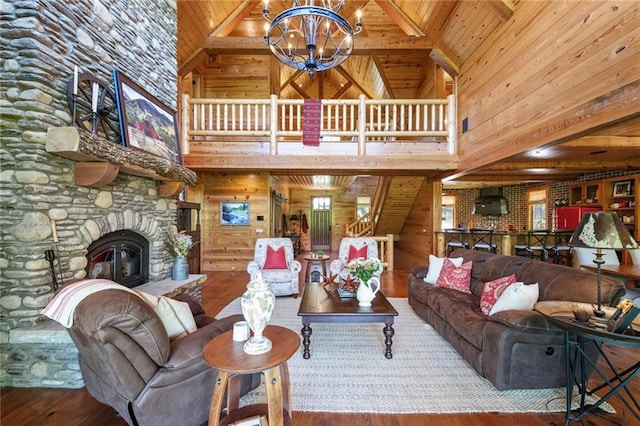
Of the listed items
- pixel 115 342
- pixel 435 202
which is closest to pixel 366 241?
pixel 435 202

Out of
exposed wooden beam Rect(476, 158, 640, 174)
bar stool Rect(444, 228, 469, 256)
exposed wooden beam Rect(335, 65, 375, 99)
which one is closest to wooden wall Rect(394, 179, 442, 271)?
bar stool Rect(444, 228, 469, 256)

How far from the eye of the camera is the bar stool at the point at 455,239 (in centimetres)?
662

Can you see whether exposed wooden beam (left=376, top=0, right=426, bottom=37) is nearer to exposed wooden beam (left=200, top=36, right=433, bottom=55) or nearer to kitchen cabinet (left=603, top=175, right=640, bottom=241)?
exposed wooden beam (left=200, top=36, right=433, bottom=55)

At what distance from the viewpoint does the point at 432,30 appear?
5.38 meters

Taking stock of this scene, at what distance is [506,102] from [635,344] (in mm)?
3459

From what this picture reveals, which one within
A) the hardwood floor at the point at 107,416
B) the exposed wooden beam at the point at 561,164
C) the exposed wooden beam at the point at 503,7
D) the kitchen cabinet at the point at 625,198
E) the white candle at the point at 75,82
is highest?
the exposed wooden beam at the point at 503,7

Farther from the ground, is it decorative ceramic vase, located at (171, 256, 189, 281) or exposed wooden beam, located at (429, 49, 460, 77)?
exposed wooden beam, located at (429, 49, 460, 77)

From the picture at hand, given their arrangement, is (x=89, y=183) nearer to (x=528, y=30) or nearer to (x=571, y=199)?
(x=528, y=30)

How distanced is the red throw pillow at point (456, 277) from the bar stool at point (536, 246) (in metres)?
3.27

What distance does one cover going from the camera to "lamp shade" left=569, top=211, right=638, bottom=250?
1.75 meters

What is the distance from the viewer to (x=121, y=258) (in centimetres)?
322

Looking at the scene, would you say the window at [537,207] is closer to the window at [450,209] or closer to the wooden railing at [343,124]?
the window at [450,209]

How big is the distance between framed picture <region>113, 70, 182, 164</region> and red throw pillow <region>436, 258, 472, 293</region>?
3.85 meters

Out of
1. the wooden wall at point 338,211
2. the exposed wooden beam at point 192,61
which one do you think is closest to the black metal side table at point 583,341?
Answer: the exposed wooden beam at point 192,61
